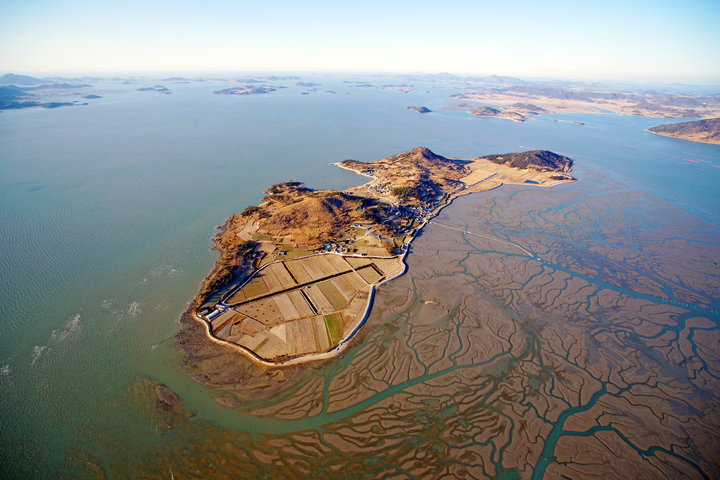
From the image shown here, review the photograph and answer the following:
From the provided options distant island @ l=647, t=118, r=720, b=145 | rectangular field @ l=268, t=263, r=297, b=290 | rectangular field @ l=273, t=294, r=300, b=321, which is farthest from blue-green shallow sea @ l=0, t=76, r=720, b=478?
rectangular field @ l=273, t=294, r=300, b=321

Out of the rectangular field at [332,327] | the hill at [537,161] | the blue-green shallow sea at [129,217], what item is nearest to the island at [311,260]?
the rectangular field at [332,327]

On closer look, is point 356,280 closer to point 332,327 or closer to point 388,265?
point 388,265

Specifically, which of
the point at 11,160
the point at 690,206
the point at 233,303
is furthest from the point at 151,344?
the point at 690,206

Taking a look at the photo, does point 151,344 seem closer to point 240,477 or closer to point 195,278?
point 195,278

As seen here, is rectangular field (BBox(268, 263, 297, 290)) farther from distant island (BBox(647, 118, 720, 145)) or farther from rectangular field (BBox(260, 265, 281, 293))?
distant island (BBox(647, 118, 720, 145))

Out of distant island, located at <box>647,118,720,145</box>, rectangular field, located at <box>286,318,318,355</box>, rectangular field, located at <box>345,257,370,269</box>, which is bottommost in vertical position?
rectangular field, located at <box>286,318,318,355</box>

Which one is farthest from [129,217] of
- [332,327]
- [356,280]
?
[332,327]
